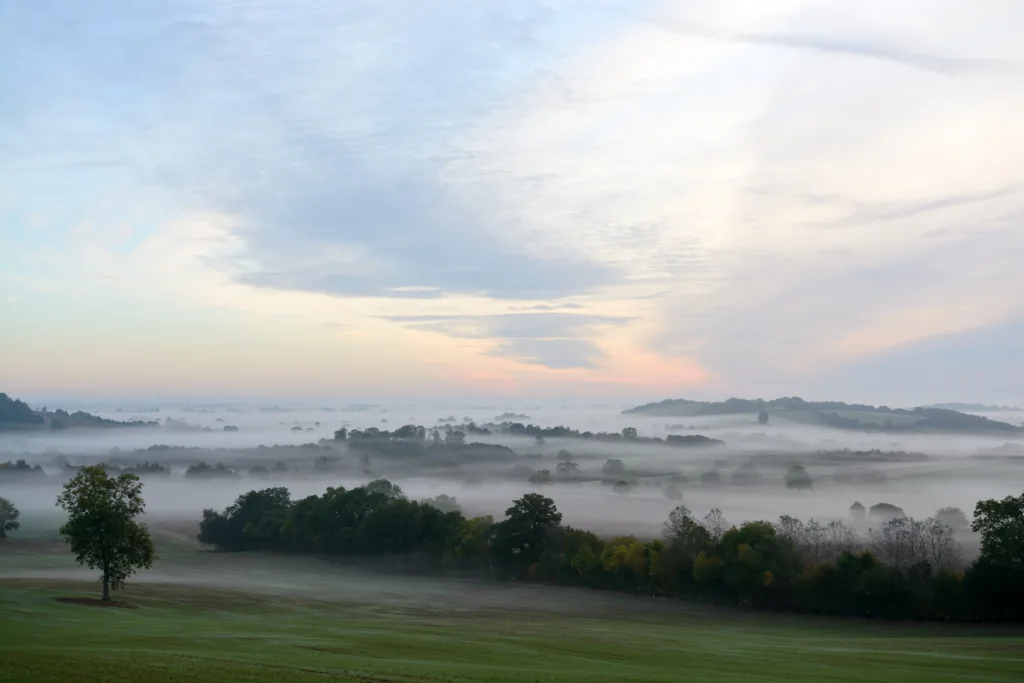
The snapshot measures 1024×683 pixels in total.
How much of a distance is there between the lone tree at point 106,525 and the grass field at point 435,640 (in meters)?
2.93

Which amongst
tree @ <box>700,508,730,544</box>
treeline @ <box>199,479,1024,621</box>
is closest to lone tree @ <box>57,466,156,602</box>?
treeline @ <box>199,479,1024,621</box>

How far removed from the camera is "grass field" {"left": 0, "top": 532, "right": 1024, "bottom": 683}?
88.3 ft

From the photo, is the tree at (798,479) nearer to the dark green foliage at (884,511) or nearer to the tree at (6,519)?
the dark green foliage at (884,511)

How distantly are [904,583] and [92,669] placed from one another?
65.6 m

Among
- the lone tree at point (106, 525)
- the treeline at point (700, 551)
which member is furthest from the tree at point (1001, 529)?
the lone tree at point (106, 525)

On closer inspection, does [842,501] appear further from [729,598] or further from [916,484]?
[729,598]

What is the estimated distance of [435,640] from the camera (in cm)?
3784

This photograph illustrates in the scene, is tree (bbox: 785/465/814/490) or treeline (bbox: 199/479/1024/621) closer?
treeline (bbox: 199/479/1024/621)

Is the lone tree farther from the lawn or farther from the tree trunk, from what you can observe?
the lawn

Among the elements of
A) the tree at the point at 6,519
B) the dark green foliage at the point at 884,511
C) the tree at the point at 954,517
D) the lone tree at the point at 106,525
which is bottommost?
the tree at the point at 6,519

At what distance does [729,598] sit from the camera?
76.9 meters

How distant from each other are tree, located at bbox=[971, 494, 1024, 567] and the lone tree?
69.2 meters

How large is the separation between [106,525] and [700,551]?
186 ft

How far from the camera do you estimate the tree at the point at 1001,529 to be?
211 ft
